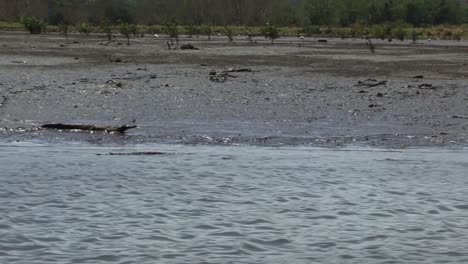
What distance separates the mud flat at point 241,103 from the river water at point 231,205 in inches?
47.1

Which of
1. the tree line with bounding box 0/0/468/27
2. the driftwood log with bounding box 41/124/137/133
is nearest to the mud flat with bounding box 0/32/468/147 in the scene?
the driftwood log with bounding box 41/124/137/133

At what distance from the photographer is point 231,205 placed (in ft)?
31.0

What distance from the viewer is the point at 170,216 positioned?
884cm

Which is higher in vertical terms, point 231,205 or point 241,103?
point 231,205

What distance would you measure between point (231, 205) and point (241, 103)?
9.48 meters

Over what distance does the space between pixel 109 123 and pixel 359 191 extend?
6711 millimetres

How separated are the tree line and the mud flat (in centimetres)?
7659

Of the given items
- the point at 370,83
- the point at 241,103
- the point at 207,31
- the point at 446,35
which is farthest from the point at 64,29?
the point at 241,103

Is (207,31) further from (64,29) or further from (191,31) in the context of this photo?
(64,29)

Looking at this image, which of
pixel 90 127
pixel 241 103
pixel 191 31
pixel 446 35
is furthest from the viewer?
pixel 446 35

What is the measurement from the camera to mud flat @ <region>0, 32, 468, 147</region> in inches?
587

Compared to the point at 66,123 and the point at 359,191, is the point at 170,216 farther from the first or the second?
the point at 66,123

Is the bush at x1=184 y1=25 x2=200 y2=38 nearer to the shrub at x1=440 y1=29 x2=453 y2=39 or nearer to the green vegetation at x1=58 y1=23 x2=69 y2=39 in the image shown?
the green vegetation at x1=58 y1=23 x2=69 y2=39

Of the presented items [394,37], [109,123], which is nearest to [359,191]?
[109,123]
